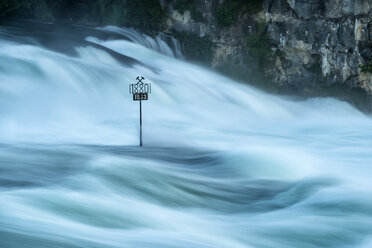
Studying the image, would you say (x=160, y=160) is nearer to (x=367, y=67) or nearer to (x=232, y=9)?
(x=232, y=9)

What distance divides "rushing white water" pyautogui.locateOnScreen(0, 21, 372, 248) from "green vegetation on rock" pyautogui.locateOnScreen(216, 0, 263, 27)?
2116 millimetres

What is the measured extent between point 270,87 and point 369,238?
1078 cm

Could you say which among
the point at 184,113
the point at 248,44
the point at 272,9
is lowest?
the point at 184,113

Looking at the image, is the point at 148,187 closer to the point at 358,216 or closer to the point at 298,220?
the point at 298,220

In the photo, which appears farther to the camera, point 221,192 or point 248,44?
point 248,44

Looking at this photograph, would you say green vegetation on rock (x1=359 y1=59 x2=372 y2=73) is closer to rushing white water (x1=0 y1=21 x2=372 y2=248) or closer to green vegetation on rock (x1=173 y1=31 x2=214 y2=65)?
rushing white water (x1=0 y1=21 x2=372 y2=248)

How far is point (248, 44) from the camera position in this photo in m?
14.8

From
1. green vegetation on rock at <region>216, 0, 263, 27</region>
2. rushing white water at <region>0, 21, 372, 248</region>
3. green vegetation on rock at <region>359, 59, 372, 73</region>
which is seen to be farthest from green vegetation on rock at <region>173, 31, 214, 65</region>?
green vegetation on rock at <region>359, 59, 372, 73</region>

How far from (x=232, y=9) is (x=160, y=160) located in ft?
28.8

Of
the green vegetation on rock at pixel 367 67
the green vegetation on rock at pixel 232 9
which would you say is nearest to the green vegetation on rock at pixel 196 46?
the green vegetation on rock at pixel 232 9

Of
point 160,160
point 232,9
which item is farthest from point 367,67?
point 160,160

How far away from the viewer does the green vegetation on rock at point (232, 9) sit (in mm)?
14664

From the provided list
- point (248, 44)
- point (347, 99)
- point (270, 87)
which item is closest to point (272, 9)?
point (248, 44)

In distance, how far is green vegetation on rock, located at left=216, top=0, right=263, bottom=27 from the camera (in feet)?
48.1
